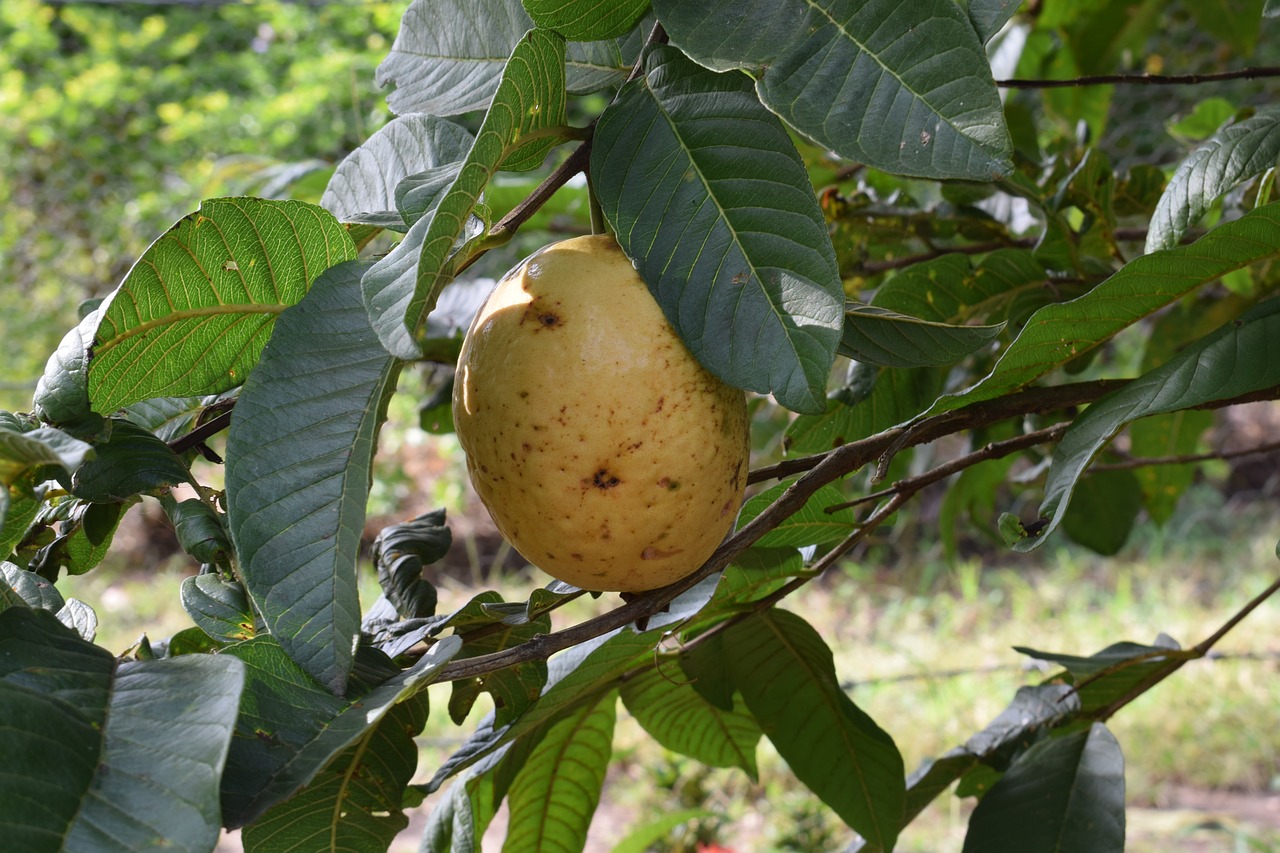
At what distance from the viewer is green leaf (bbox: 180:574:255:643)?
52 cm

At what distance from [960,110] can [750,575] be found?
374 millimetres

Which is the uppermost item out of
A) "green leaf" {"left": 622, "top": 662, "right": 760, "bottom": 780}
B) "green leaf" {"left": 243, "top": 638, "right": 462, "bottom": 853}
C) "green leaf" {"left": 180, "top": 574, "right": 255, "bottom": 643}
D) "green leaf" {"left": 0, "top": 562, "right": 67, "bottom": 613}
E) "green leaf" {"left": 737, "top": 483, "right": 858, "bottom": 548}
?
"green leaf" {"left": 0, "top": 562, "right": 67, "bottom": 613}

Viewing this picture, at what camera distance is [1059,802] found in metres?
0.78

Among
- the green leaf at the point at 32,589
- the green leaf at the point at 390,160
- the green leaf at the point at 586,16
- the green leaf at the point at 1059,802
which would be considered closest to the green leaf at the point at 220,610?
the green leaf at the point at 32,589

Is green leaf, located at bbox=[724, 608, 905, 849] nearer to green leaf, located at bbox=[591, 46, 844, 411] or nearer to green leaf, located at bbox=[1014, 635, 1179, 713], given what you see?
green leaf, located at bbox=[1014, 635, 1179, 713]

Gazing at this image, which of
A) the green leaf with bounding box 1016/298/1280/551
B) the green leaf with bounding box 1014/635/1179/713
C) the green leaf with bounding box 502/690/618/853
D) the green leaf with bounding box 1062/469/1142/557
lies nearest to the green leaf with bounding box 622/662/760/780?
the green leaf with bounding box 502/690/618/853

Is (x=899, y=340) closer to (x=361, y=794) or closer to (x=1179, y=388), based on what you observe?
(x=1179, y=388)

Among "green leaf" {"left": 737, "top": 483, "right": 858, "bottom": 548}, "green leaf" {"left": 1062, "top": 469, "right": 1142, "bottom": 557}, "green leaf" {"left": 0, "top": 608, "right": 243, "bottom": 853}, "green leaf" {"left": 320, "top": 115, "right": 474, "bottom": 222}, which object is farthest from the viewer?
"green leaf" {"left": 1062, "top": 469, "right": 1142, "bottom": 557}

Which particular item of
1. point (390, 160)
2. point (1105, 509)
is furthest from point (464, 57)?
point (1105, 509)

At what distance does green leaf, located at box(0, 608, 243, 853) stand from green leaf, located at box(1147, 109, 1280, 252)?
0.55 m

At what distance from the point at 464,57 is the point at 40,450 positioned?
29 cm

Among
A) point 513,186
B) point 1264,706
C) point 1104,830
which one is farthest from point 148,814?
point 1264,706

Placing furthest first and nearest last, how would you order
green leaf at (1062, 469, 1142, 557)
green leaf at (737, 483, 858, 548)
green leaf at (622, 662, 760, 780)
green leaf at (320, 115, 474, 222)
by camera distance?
green leaf at (1062, 469, 1142, 557) < green leaf at (622, 662, 760, 780) < green leaf at (737, 483, 858, 548) < green leaf at (320, 115, 474, 222)

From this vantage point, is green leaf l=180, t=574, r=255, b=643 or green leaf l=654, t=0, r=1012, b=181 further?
green leaf l=180, t=574, r=255, b=643
